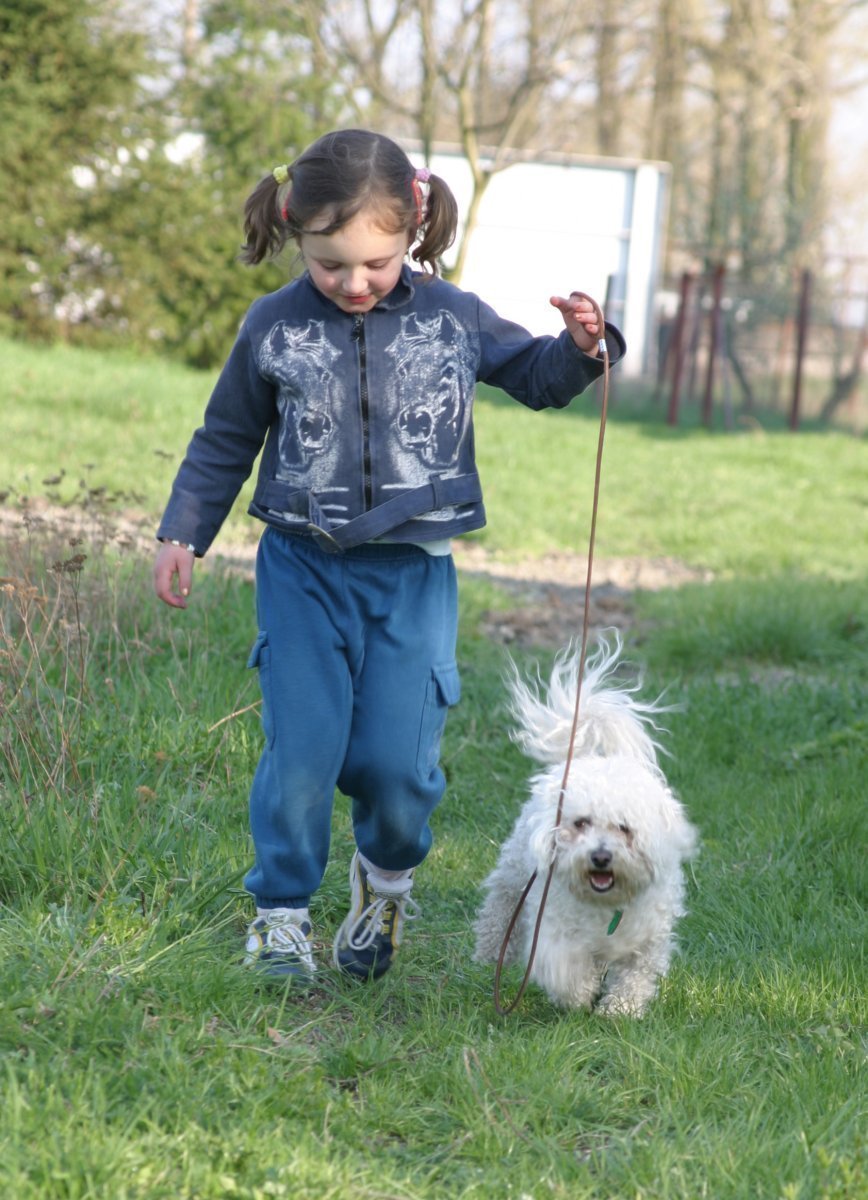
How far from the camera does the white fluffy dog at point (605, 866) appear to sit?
3422 mm

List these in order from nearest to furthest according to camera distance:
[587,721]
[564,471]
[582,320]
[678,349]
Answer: [582,320]
[587,721]
[564,471]
[678,349]

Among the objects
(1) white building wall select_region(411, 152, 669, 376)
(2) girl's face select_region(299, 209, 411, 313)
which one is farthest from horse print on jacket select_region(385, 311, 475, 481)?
(1) white building wall select_region(411, 152, 669, 376)

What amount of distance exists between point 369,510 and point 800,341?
16926 millimetres

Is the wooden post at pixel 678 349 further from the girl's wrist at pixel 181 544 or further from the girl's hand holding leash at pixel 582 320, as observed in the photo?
the girl's wrist at pixel 181 544

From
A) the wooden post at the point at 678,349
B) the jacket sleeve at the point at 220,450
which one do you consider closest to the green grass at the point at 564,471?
the wooden post at the point at 678,349

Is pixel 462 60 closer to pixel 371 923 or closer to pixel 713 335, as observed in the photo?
pixel 713 335

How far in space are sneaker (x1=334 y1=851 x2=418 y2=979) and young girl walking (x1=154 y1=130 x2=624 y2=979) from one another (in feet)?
0.47

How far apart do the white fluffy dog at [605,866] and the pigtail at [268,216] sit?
1323 millimetres

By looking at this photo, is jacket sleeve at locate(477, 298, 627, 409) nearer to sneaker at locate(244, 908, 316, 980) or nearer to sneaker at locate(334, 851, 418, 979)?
sneaker at locate(334, 851, 418, 979)

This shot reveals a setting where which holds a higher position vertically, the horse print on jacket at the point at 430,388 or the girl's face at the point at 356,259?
the girl's face at the point at 356,259

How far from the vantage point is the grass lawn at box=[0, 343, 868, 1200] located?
262cm

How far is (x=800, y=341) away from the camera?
19.1 meters

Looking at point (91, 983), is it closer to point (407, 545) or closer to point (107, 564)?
point (407, 545)

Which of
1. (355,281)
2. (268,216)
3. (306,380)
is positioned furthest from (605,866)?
(268,216)
